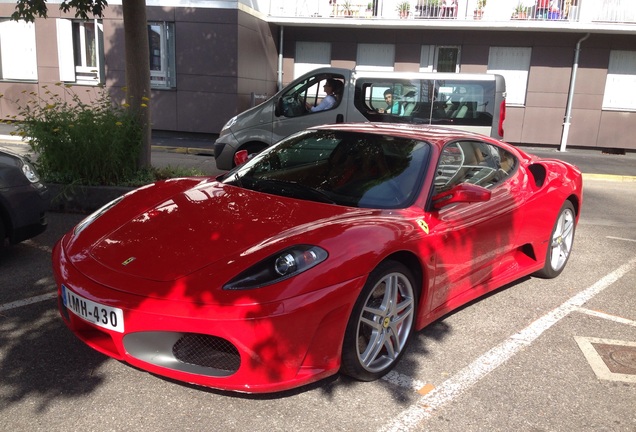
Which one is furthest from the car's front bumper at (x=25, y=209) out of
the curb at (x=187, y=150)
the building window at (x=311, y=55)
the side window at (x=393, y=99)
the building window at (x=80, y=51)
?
the building window at (x=311, y=55)

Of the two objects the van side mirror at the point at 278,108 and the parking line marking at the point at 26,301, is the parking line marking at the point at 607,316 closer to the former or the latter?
the parking line marking at the point at 26,301

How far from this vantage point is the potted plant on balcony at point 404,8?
17.5 metres

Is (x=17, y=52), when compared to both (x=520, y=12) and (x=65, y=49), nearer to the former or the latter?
(x=65, y=49)

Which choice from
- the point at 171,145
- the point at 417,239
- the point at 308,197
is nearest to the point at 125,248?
the point at 308,197

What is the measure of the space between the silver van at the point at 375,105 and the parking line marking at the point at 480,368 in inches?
219

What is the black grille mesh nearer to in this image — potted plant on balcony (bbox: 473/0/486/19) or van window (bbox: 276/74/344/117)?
van window (bbox: 276/74/344/117)

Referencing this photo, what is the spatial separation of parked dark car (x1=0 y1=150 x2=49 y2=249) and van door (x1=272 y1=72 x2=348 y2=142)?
5.27 meters

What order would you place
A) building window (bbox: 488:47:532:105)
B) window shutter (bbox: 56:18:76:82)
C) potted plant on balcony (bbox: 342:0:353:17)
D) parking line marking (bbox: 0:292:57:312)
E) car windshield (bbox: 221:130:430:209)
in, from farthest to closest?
potted plant on balcony (bbox: 342:0:353:17), building window (bbox: 488:47:532:105), window shutter (bbox: 56:18:76:82), parking line marking (bbox: 0:292:57:312), car windshield (bbox: 221:130:430:209)

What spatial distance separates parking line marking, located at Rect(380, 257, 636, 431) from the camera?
2.74 meters

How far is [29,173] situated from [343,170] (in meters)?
2.91

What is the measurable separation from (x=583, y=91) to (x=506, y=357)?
1613 centimetres

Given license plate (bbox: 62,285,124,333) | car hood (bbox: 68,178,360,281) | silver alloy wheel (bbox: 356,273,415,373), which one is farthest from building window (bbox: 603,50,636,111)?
license plate (bbox: 62,285,124,333)

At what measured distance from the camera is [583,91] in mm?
17078

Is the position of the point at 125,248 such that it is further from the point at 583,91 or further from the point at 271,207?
the point at 583,91
